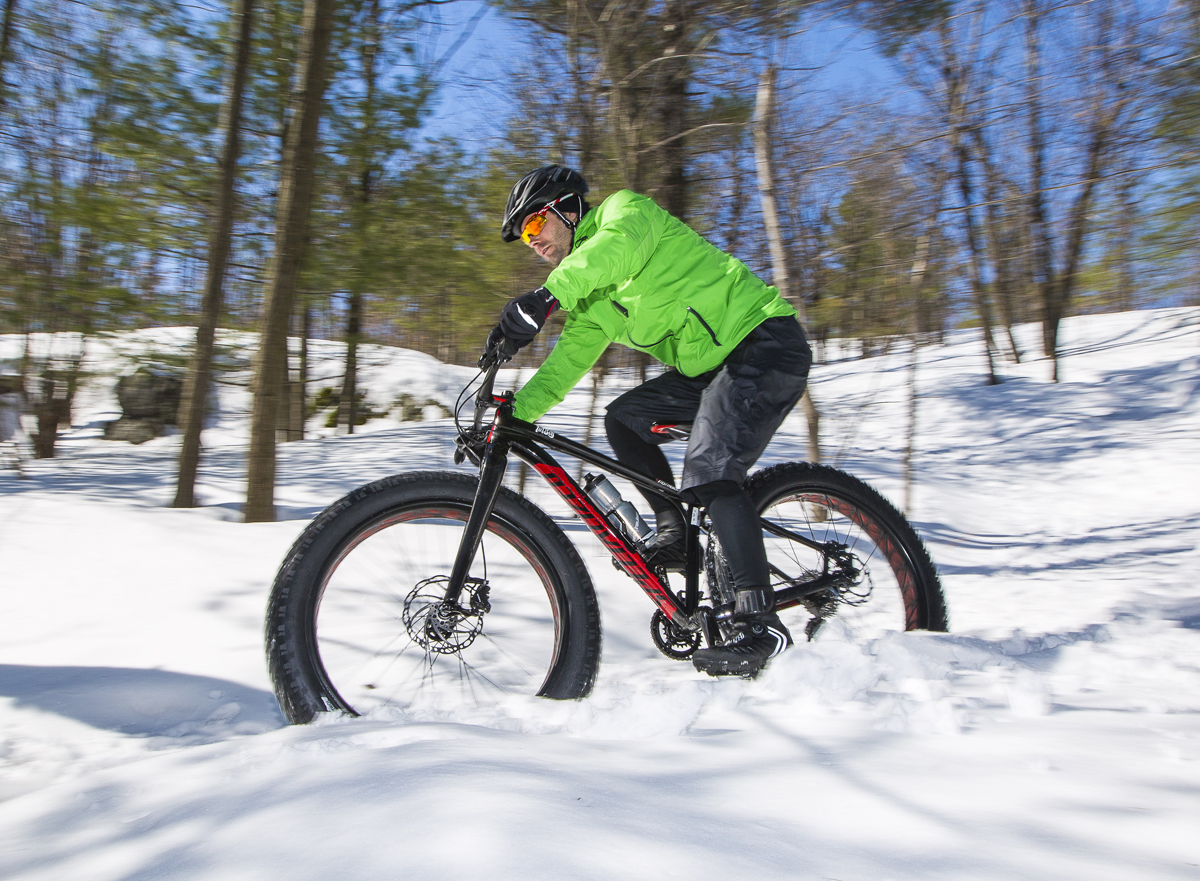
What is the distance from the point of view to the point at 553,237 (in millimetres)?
2582

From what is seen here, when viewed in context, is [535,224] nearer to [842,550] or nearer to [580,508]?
[580,508]

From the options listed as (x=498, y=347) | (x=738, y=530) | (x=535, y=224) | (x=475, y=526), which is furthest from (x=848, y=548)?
(x=535, y=224)

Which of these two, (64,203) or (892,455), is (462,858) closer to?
(64,203)

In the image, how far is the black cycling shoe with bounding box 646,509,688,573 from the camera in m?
2.67

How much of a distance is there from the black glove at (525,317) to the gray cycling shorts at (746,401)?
698mm

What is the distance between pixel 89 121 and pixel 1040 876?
29.1ft

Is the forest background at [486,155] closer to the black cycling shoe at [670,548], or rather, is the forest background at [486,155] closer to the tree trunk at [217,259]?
the tree trunk at [217,259]

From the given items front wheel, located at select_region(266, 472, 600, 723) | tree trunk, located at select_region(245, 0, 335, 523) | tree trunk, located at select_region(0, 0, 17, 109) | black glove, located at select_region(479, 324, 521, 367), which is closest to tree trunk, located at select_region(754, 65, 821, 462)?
tree trunk, located at select_region(245, 0, 335, 523)

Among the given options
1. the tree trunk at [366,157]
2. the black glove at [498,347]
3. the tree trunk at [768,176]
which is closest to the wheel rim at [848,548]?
the black glove at [498,347]

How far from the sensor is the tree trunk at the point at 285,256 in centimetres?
477

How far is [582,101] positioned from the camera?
6219 mm

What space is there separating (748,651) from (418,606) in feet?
3.48

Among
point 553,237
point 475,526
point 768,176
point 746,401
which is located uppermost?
point 768,176

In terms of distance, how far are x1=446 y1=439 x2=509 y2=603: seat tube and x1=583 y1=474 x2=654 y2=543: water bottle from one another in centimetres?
41
